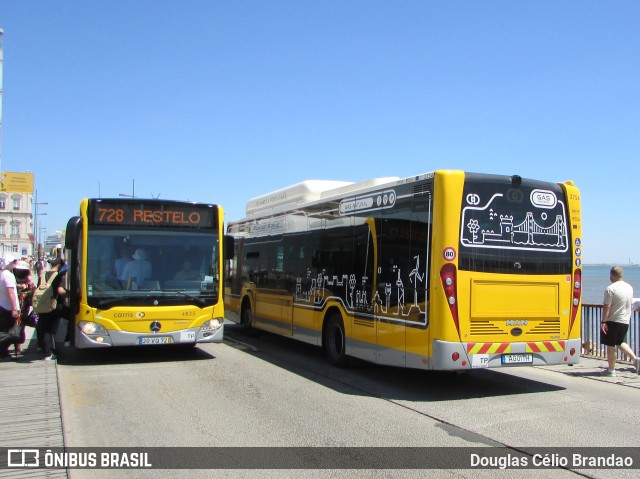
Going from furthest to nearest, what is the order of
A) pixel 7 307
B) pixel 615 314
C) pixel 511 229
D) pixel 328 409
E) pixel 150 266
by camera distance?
pixel 150 266
pixel 7 307
pixel 615 314
pixel 511 229
pixel 328 409

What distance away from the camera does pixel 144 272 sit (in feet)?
34.8

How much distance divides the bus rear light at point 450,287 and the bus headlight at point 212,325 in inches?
193

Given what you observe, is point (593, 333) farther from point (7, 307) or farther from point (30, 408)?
point (7, 307)

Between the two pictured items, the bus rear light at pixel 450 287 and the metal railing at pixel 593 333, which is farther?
the metal railing at pixel 593 333

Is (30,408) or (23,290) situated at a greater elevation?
(23,290)

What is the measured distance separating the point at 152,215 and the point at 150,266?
950 mm

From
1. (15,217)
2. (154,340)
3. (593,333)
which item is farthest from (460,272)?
(15,217)

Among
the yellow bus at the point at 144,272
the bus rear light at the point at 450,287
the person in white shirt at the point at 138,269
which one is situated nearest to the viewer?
the bus rear light at the point at 450,287

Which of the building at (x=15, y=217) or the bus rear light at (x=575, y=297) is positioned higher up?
the building at (x=15, y=217)

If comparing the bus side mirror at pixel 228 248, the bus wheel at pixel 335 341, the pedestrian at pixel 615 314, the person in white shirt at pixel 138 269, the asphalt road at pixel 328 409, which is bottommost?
the asphalt road at pixel 328 409

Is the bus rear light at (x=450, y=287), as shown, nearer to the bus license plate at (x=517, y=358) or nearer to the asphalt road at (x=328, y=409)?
the bus license plate at (x=517, y=358)

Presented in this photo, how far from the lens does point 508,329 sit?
8086mm

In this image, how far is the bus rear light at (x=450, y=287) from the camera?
772cm

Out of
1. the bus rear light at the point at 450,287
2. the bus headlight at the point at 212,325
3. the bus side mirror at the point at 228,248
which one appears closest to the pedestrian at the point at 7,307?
the bus headlight at the point at 212,325
